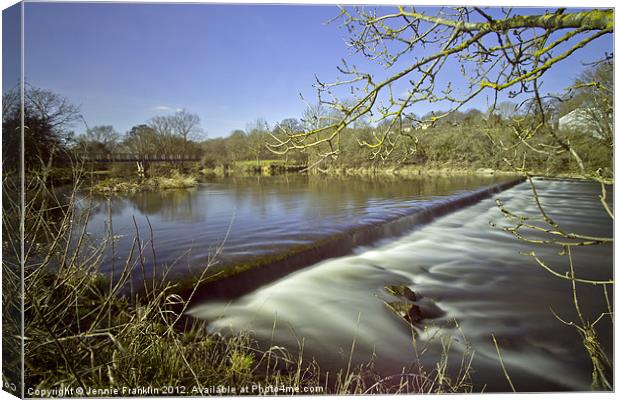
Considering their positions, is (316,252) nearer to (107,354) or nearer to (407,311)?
(407,311)

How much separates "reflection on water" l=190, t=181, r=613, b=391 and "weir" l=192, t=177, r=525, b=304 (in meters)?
0.13

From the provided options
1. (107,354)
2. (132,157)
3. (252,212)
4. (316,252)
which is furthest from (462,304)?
(132,157)

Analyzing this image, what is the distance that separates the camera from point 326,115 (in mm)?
1766

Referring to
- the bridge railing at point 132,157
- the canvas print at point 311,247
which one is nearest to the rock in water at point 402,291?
the canvas print at point 311,247

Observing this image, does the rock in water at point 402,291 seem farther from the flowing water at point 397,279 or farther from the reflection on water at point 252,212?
the reflection on water at point 252,212

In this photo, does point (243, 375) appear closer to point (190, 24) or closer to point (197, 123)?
point (197, 123)

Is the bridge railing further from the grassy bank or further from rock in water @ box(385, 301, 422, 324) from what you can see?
rock in water @ box(385, 301, 422, 324)

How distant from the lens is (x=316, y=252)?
3871 millimetres

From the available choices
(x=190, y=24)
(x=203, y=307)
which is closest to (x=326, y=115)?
(x=190, y=24)

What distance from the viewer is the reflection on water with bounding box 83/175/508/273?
3447 millimetres

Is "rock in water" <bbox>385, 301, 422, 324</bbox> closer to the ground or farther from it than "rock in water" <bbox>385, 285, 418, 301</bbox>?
closer to the ground

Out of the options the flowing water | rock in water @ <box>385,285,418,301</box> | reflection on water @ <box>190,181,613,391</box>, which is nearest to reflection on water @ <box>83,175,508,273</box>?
the flowing water

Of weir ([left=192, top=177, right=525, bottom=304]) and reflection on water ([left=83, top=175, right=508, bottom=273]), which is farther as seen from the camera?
reflection on water ([left=83, top=175, right=508, bottom=273])

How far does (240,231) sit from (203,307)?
1.36m
